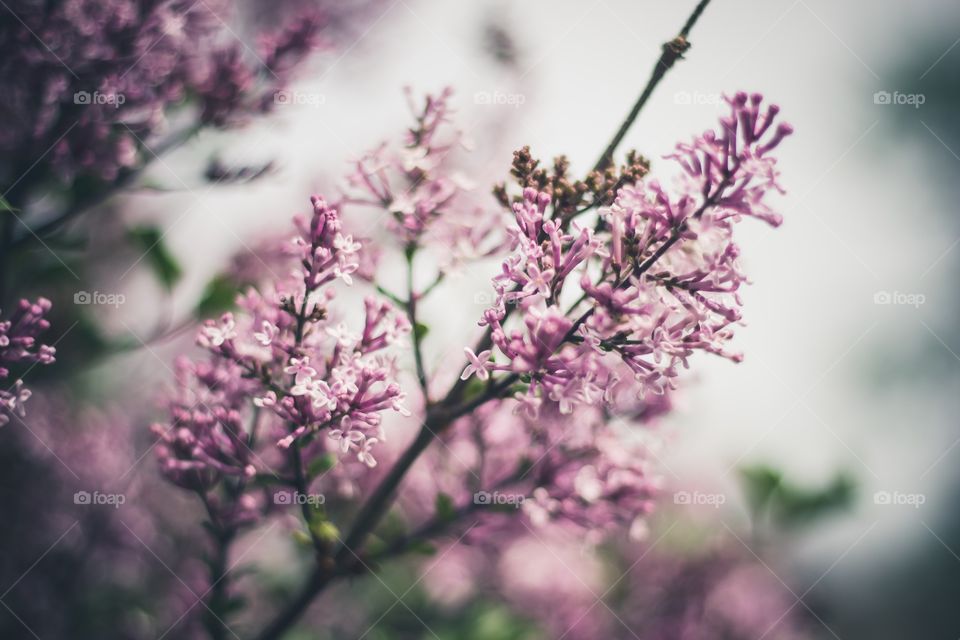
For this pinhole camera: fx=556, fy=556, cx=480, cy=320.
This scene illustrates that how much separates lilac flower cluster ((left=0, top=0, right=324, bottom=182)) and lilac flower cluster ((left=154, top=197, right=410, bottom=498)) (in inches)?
38.6

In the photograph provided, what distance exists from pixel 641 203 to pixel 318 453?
141cm

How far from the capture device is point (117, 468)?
3.29 m

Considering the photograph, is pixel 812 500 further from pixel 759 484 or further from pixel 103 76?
pixel 103 76

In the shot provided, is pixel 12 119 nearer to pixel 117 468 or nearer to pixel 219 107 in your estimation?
pixel 219 107

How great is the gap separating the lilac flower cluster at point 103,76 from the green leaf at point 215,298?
0.53 m

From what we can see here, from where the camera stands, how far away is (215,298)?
2.29m

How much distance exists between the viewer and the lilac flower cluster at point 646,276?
122 cm
